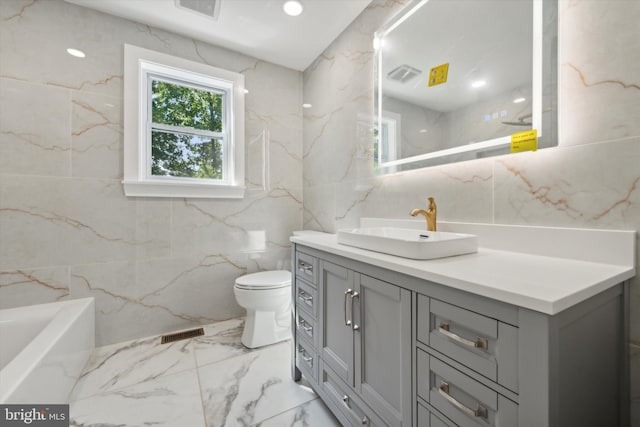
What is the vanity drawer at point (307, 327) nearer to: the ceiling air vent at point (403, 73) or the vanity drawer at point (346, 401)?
the vanity drawer at point (346, 401)

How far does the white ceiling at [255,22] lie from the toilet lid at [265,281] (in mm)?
1920

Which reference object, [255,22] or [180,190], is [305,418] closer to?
[180,190]

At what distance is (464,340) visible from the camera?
68 cm

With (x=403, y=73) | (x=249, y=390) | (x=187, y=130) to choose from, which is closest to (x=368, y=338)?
(x=249, y=390)

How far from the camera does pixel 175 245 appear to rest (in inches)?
83.4

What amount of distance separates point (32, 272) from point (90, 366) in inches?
27.9

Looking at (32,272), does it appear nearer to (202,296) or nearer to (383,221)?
(202,296)

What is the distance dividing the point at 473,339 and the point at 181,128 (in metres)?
2.42

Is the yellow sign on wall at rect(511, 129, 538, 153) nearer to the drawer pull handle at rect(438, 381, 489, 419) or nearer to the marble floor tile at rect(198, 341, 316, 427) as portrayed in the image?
the drawer pull handle at rect(438, 381, 489, 419)

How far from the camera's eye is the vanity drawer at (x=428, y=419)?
747 mm

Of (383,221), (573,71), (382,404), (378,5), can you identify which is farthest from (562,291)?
(378,5)

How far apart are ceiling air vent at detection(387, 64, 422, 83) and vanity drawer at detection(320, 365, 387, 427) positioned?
162 centimetres

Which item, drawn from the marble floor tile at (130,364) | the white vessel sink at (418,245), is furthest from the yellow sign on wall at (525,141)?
the marble floor tile at (130,364)

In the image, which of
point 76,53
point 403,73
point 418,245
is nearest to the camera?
point 418,245
